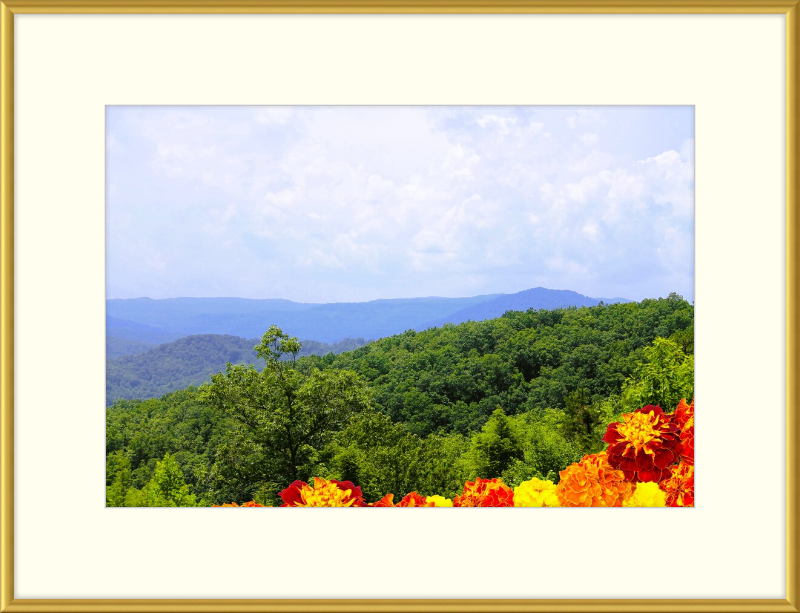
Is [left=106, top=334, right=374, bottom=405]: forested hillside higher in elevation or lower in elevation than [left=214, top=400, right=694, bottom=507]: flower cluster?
higher

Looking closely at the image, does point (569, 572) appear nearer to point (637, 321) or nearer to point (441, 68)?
point (441, 68)

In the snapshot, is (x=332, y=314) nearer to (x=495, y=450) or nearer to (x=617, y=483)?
(x=495, y=450)

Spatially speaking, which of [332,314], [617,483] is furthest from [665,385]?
[332,314]

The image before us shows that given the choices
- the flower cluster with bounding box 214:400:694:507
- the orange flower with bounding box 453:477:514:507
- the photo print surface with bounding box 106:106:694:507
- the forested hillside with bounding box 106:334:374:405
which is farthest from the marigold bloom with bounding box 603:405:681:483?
the forested hillside with bounding box 106:334:374:405

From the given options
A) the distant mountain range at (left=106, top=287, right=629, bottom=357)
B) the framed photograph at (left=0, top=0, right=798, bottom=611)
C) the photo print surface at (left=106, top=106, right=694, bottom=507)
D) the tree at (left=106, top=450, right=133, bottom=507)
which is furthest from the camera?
the distant mountain range at (left=106, top=287, right=629, bottom=357)

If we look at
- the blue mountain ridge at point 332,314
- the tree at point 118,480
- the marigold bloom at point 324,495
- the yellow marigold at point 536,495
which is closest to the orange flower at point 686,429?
the yellow marigold at point 536,495

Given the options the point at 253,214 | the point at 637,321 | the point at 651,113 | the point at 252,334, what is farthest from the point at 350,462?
the point at 651,113

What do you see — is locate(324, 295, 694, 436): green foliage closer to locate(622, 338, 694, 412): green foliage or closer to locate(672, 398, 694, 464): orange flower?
locate(622, 338, 694, 412): green foliage
